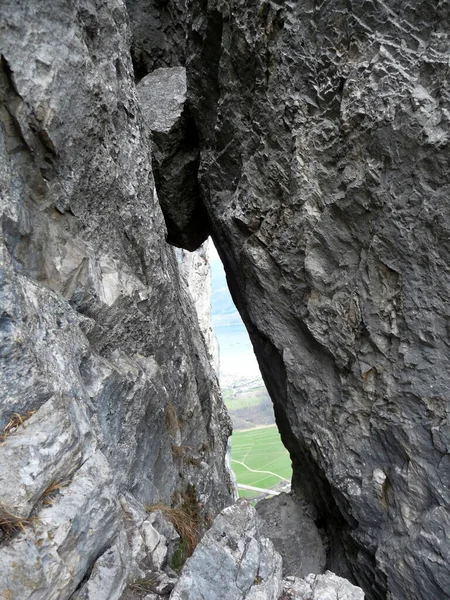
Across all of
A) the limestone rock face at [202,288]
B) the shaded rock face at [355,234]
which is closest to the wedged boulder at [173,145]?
the shaded rock face at [355,234]

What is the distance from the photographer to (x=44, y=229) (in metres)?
5.42

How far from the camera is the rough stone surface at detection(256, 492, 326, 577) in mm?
9438

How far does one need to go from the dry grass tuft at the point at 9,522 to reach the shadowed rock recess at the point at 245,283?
0.01 m

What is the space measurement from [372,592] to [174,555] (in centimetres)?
471

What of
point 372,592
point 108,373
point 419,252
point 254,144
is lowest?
point 372,592

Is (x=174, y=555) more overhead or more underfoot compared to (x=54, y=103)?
more underfoot

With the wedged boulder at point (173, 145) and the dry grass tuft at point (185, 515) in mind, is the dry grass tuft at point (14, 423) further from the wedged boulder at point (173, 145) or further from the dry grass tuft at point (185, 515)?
the wedged boulder at point (173, 145)

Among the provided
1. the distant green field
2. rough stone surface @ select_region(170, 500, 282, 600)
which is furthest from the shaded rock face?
the distant green field

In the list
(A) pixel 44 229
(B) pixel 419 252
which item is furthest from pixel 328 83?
(A) pixel 44 229

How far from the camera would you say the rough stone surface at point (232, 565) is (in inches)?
181

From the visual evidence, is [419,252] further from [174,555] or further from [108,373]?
[174,555]

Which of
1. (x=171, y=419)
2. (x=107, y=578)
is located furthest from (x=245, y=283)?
(x=107, y=578)

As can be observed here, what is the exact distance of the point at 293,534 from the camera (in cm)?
1027

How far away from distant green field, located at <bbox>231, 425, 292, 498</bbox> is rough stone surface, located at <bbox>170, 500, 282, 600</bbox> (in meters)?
35.3
